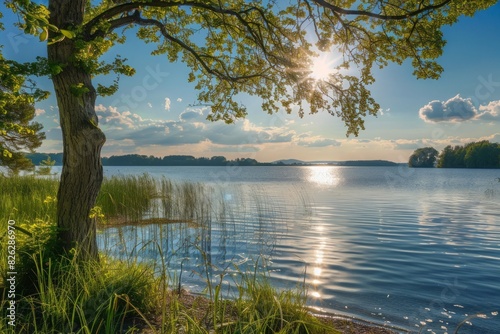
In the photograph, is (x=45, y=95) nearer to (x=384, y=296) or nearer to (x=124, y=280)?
Result: (x=124, y=280)

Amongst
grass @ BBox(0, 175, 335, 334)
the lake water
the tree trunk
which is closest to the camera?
grass @ BBox(0, 175, 335, 334)

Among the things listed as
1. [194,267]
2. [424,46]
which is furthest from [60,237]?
[424,46]

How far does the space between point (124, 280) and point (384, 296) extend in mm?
5313

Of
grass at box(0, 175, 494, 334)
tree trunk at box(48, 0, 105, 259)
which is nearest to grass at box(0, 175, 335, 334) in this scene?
grass at box(0, 175, 494, 334)

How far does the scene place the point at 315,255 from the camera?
453 inches

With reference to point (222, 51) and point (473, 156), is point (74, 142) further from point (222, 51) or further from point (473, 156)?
point (473, 156)

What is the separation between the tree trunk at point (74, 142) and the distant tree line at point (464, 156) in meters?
139

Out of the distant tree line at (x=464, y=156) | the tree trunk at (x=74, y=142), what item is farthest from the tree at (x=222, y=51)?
the distant tree line at (x=464, y=156)

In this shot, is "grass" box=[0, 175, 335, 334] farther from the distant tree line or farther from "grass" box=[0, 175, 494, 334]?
the distant tree line

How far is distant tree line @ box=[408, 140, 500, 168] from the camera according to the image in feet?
409

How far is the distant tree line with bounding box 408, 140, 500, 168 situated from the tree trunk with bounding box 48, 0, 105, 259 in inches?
5484

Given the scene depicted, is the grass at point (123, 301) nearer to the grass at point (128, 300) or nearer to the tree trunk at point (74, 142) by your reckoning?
the grass at point (128, 300)

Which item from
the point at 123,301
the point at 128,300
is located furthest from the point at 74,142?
the point at 128,300

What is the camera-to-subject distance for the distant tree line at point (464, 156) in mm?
124562
